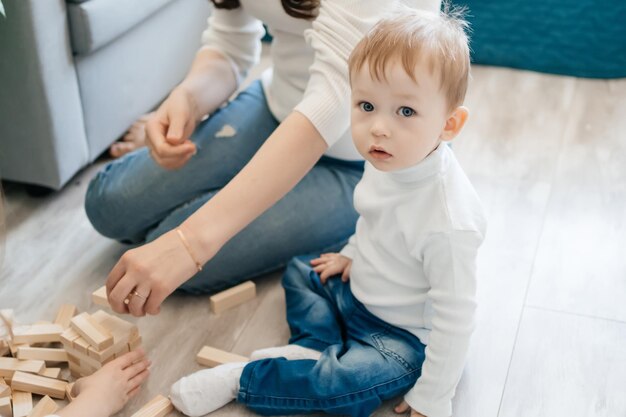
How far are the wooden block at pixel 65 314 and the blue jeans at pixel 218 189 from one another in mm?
193

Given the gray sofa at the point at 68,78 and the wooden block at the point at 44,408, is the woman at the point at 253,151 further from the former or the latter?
the wooden block at the point at 44,408

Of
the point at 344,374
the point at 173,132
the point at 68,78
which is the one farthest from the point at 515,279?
the point at 68,78

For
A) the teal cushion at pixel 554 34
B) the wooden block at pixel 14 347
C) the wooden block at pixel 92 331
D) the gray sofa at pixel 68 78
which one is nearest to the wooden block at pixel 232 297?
the wooden block at pixel 92 331

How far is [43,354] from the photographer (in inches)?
54.6

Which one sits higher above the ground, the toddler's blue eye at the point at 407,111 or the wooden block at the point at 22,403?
the toddler's blue eye at the point at 407,111

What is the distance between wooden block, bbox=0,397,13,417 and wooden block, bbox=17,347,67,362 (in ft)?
0.34

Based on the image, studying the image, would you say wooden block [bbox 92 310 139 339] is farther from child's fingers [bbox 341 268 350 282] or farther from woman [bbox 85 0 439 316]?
child's fingers [bbox 341 268 350 282]

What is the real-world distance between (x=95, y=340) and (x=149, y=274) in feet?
0.83

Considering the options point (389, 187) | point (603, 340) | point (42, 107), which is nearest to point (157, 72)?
point (42, 107)

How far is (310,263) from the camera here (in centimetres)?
150

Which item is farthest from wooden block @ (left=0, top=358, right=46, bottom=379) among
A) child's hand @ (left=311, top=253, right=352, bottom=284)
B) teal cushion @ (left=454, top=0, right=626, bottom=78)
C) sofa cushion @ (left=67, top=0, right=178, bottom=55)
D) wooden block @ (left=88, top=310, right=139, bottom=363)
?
teal cushion @ (left=454, top=0, right=626, bottom=78)

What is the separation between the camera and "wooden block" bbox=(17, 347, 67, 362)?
4.51 ft

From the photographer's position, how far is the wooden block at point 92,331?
1313 millimetres

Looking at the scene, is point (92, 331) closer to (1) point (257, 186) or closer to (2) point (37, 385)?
(2) point (37, 385)
